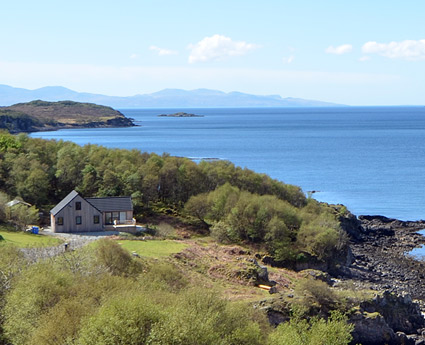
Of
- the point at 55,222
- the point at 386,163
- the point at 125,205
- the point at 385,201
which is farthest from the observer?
the point at 386,163

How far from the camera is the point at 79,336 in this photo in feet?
68.7

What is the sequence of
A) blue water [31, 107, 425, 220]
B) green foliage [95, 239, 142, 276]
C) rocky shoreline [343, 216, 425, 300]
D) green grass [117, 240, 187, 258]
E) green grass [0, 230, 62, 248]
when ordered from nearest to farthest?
green foliage [95, 239, 142, 276]
green grass [117, 240, 187, 258]
green grass [0, 230, 62, 248]
rocky shoreline [343, 216, 425, 300]
blue water [31, 107, 425, 220]

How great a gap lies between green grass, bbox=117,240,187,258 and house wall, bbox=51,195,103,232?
709cm

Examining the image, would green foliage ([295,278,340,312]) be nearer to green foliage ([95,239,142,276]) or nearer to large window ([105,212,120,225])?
green foliage ([95,239,142,276])

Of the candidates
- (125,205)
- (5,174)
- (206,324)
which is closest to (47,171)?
(5,174)

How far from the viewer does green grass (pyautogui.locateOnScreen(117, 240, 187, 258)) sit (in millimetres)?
41219

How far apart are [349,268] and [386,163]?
84.9 metres

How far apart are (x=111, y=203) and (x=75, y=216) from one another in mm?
4219

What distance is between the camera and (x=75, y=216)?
50.6 m

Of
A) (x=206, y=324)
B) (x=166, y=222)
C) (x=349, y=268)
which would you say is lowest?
(x=349, y=268)

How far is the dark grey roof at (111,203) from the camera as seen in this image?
174 feet

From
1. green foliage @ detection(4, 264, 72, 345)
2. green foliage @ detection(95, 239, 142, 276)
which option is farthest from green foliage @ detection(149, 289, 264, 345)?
green foliage @ detection(95, 239, 142, 276)

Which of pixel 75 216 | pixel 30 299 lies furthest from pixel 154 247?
pixel 30 299

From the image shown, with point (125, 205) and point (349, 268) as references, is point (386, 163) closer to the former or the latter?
point (349, 268)
